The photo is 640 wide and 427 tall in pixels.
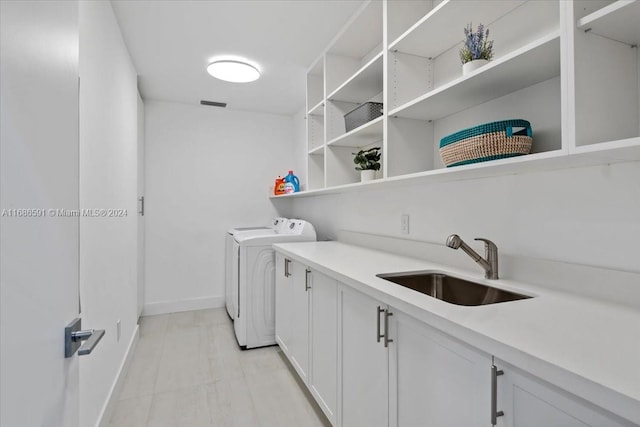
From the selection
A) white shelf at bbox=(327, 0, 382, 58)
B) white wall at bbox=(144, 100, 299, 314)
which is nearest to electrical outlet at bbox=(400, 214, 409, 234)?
white shelf at bbox=(327, 0, 382, 58)

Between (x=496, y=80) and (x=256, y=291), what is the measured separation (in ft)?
7.65

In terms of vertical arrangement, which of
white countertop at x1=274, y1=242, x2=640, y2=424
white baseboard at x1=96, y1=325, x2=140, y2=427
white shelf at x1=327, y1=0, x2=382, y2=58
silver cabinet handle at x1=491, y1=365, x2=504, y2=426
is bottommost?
white baseboard at x1=96, y1=325, x2=140, y2=427

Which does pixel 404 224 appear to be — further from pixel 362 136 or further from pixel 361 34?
pixel 361 34

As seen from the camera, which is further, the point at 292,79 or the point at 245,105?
the point at 245,105

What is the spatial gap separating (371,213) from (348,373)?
127 cm

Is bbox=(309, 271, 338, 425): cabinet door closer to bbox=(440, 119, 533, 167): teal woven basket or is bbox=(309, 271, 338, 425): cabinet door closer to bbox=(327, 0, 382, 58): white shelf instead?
bbox=(440, 119, 533, 167): teal woven basket

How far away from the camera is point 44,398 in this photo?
573 mm

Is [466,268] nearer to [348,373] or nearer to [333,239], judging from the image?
[348,373]

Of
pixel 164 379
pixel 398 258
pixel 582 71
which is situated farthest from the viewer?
pixel 164 379

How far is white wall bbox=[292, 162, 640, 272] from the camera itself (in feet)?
3.34

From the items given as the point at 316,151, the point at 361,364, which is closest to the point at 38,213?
the point at 361,364

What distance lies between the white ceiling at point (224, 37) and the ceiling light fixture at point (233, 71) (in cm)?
7

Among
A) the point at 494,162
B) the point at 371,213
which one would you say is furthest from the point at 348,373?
the point at 371,213

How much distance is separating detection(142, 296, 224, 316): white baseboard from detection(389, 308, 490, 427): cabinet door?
10.6 feet
